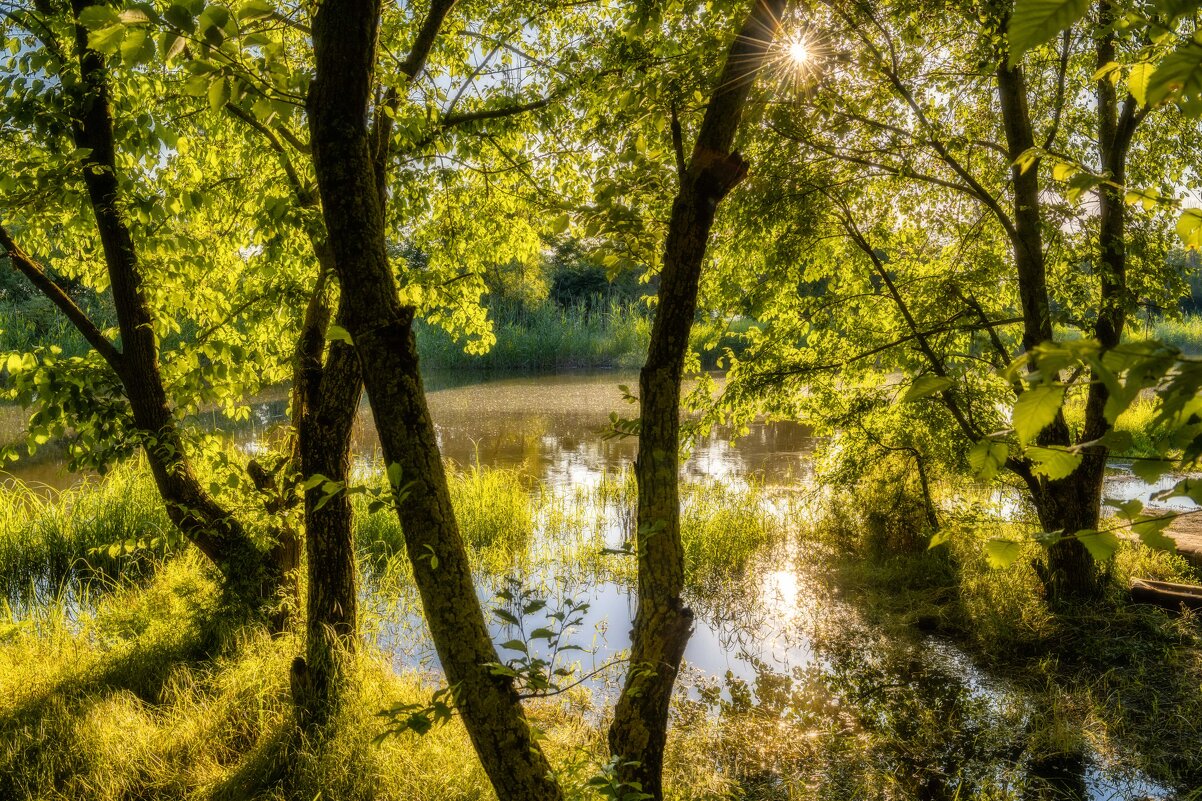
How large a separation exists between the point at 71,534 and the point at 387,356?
7.98 metres

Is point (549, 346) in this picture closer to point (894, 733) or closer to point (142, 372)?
point (142, 372)

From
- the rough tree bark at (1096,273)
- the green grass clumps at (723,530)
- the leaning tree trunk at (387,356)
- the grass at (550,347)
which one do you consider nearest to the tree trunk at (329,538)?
the leaning tree trunk at (387,356)

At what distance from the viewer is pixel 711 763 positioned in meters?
4.24

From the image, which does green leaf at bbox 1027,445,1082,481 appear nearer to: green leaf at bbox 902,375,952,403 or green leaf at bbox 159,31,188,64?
green leaf at bbox 902,375,952,403

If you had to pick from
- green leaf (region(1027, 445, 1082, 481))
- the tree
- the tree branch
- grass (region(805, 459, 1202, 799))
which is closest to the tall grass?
grass (region(805, 459, 1202, 799))

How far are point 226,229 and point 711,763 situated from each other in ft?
16.1

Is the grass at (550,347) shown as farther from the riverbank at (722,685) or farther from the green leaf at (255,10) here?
the green leaf at (255,10)

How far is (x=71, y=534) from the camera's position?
770 centimetres

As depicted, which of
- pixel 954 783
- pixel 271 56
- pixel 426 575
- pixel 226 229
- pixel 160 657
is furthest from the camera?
pixel 226 229

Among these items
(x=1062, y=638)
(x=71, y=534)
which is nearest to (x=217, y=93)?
(x=1062, y=638)

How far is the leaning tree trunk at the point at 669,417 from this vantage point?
2006 millimetres

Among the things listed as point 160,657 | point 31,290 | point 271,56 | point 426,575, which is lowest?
point 160,657

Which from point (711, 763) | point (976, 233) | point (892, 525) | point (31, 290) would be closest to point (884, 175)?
point (976, 233)

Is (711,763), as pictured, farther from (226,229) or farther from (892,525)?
(226,229)
